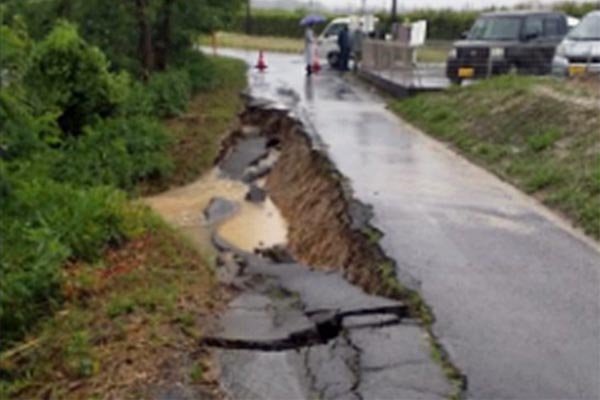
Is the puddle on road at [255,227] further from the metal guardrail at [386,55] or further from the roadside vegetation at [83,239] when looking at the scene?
the metal guardrail at [386,55]

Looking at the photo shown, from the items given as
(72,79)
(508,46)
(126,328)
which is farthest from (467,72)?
(126,328)

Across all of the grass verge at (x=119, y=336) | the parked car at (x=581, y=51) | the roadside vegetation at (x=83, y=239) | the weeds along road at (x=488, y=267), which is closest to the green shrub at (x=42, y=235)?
the roadside vegetation at (x=83, y=239)

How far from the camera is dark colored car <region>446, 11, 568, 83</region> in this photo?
22.4 m

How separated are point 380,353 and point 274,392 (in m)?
0.86

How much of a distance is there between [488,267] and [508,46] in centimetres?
1572

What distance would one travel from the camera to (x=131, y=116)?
1688 cm

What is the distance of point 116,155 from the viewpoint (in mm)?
14078

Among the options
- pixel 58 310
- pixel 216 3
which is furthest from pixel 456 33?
pixel 58 310

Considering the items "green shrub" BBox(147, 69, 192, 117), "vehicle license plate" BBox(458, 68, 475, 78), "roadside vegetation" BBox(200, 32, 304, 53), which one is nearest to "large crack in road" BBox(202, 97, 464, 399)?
"green shrub" BBox(147, 69, 192, 117)

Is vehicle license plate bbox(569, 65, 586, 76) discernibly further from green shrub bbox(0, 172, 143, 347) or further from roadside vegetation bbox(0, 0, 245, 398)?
green shrub bbox(0, 172, 143, 347)

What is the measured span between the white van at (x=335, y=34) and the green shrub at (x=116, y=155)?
20132mm

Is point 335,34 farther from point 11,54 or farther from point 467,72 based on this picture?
point 11,54

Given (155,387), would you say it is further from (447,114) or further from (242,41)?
(242,41)

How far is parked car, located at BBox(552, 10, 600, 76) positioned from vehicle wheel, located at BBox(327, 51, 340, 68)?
14648 millimetres
